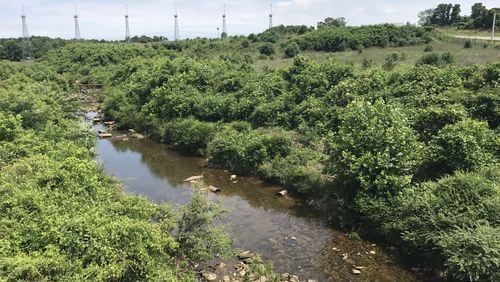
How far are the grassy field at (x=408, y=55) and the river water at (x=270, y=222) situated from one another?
20.7 m

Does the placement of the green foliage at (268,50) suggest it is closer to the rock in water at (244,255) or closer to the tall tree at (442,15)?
the tall tree at (442,15)

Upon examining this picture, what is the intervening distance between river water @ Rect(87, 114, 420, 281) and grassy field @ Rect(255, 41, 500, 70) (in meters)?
20.7

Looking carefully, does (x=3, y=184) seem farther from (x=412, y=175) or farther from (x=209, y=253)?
(x=412, y=175)

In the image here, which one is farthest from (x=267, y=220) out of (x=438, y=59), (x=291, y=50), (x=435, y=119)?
(x=291, y=50)

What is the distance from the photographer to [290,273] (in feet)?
65.0

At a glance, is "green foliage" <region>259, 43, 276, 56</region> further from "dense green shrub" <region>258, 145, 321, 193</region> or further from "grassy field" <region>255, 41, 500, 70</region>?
"dense green shrub" <region>258, 145, 321, 193</region>

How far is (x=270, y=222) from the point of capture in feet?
82.7

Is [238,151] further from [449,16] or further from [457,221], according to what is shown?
[449,16]

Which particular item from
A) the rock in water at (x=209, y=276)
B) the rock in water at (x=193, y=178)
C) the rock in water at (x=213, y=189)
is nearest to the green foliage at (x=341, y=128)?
the rock in water at (x=209, y=276)

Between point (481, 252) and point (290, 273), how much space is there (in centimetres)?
818

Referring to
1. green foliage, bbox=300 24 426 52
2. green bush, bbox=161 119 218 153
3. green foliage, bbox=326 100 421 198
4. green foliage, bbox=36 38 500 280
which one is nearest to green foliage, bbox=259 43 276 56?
green foliage, bbox=300 24 426 52

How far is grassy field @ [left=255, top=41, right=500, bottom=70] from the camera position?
43156 millimetres

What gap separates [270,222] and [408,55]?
36.8 meters

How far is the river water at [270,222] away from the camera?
20.1 m
